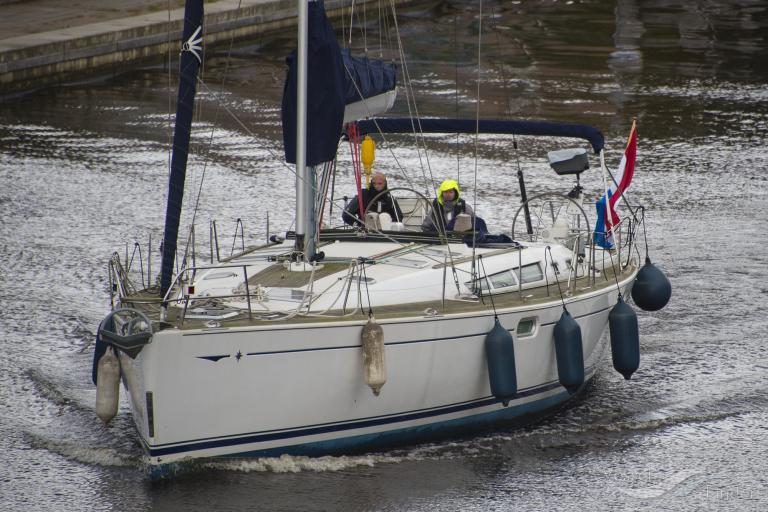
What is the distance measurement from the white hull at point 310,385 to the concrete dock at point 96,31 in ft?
56.8

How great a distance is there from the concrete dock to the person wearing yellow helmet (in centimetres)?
1490

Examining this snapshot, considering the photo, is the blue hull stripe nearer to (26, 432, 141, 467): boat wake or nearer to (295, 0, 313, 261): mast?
(26, 432, 141, 467): boat wake

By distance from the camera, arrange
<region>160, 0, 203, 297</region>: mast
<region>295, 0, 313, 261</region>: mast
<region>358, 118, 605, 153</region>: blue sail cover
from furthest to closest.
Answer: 1. <region>358, 118, 605, 153</region>: blue sail cover
2. <region>295, 0, 313, 261</region>: mast
3. <region>160, 0, 203, 297</region>: mast

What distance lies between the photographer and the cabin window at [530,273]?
1334cm

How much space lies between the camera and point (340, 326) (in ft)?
37.5

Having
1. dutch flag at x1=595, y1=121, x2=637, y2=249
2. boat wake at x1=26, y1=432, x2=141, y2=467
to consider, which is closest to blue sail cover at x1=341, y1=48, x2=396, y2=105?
dutch flag at x1=595, y1=121, x2=637, y2=249

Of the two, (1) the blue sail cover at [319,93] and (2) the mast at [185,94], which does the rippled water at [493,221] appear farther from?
(1) the blue sail cover at [319,93]

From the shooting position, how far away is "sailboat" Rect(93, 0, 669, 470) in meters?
11.2

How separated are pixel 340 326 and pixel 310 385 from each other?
0.63m

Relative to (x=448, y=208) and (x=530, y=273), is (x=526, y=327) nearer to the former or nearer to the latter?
(x=530, y=273)

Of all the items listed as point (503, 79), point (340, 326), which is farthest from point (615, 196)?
point (503, 79)

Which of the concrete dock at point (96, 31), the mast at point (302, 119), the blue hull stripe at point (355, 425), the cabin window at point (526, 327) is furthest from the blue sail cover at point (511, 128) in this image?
the concrete dock at point (96, 31)

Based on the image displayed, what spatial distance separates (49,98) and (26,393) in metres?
16.4

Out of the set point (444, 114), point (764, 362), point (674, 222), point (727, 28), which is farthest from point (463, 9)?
point (764, 362)
